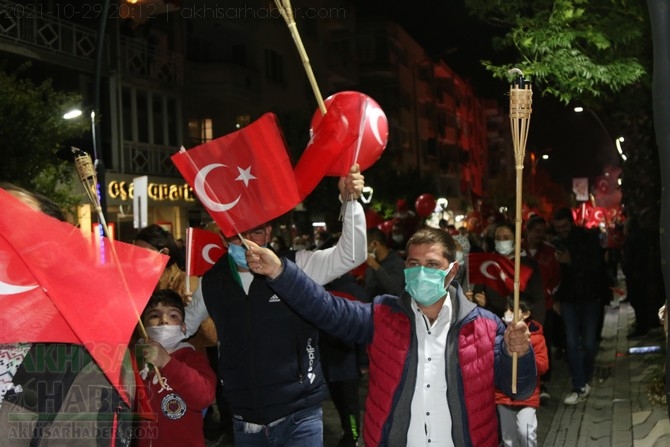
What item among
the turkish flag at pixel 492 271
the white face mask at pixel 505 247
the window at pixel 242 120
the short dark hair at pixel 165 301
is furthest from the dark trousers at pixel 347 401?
the window at pixel 242 120

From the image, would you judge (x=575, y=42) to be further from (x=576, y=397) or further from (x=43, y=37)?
(x=43, y=37)

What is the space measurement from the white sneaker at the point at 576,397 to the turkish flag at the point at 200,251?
470 centimetres

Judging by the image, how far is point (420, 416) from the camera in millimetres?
3883

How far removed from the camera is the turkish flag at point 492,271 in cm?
792

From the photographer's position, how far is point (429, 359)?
3922mm

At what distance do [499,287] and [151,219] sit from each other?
23910mm

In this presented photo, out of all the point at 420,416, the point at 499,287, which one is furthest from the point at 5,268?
the point at 499,287

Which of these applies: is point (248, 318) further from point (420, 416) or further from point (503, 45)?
point (503, 45)

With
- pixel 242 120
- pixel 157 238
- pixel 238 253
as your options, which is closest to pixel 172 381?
pixel 238 253

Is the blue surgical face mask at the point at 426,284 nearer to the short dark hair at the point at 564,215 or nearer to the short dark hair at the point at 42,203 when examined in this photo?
the short dark hair at the point at 42,203

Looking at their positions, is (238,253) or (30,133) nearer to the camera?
(238,253)

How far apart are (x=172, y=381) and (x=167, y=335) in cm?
45

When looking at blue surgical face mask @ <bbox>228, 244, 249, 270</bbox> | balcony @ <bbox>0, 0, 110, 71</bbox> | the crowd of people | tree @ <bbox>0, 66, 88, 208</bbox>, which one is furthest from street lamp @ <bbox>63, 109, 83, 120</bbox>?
blue surgical face mask @ <bbox>228, 244, 249, 270</bbox>

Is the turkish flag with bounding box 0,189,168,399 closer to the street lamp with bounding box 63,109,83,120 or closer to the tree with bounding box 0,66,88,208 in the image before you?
the tree with bounding box 0,66,88,208
